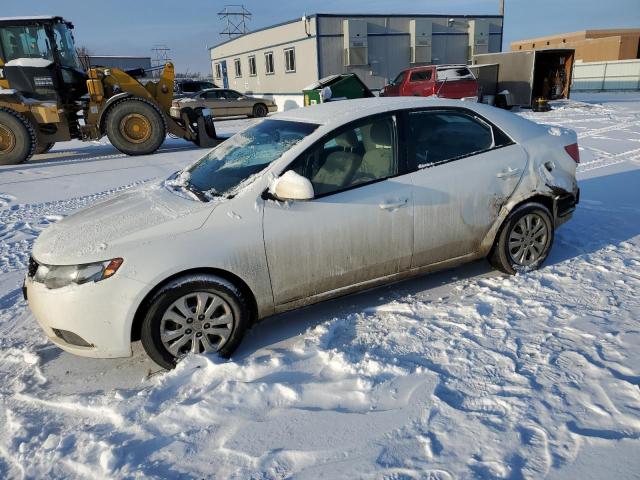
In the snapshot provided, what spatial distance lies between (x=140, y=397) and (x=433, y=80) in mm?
17648

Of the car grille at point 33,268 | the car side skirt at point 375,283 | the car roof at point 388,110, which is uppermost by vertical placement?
the car roof at point 388,110

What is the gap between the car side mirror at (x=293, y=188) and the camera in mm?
2973

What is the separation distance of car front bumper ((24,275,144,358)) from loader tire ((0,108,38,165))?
9043 millimetres

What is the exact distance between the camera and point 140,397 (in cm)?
269

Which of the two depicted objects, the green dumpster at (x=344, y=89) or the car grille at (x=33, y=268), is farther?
the green dumpster at (x=344, y=89)

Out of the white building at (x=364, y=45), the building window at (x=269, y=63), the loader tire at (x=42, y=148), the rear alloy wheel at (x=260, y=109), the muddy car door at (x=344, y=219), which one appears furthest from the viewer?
the building window at (x=269, y=63)

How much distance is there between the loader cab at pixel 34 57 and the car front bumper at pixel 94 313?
31.2 ft

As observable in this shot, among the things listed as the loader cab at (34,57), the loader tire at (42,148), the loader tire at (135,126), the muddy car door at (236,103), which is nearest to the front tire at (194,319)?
the loader tire at (135,126)

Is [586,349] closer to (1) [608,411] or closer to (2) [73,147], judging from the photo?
(1) [608,411]

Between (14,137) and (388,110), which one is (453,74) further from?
(388,110)

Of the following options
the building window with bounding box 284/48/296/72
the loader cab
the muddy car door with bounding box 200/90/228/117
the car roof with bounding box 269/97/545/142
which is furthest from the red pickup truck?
the car roof with bounding box 269/97/545/142

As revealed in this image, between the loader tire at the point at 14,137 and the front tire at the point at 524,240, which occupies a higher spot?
the loader tire at the point at 14,137

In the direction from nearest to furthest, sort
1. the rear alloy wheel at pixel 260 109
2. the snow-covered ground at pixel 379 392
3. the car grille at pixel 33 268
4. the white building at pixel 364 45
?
1. the snow-covered ground at pixel 379 392
2. the car grille at pixel 33 268
3. the rear alloy wheel at pixel 260 109
4. the white building at pixel 364 45

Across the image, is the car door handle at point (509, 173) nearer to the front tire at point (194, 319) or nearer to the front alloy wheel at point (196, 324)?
the front tire at point (194, 319)
